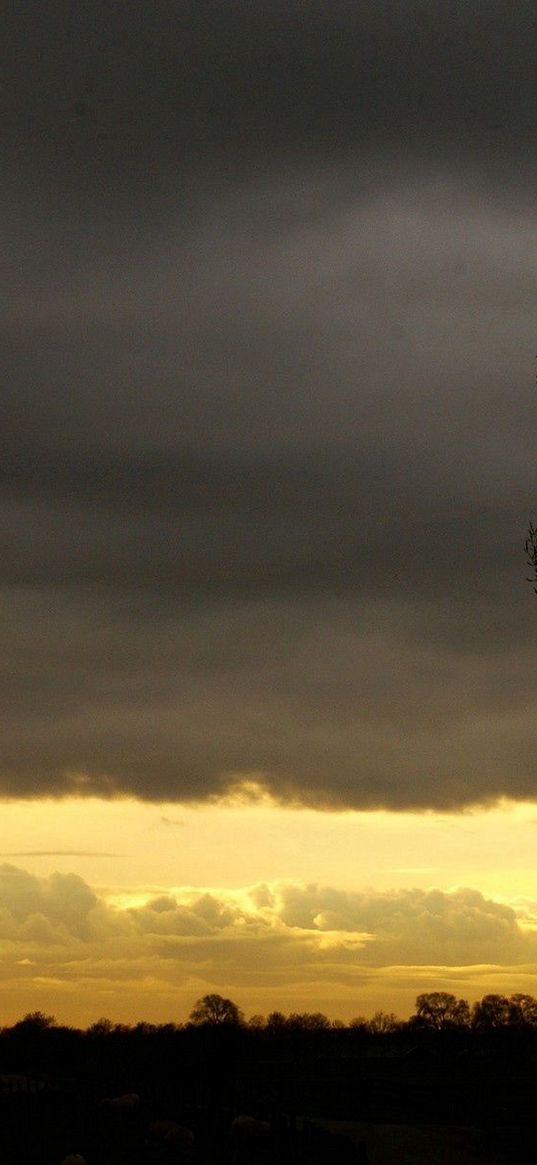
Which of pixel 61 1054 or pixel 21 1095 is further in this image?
pixel 61 1054

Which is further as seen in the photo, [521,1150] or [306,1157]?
[521,1150]

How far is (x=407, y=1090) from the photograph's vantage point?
117m

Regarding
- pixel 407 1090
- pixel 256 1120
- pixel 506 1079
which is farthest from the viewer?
pixel 506 1079

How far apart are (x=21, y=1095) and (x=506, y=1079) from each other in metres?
77.3

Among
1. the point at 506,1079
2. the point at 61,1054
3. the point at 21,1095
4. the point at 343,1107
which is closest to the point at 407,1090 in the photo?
the point at 343,1107

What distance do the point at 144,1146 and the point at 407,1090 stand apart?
64030 millimetres

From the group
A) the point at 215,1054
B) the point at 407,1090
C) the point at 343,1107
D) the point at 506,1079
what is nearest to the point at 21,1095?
the point at 215,1054

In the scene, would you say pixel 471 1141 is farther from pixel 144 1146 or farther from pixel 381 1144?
pixel 144 1146

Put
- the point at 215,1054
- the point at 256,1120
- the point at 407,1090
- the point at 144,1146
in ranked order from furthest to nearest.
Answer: the point at 407,1090, the point at 215,1054, the point at 256,1120, the point at 144,1146

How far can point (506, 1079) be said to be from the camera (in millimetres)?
136375

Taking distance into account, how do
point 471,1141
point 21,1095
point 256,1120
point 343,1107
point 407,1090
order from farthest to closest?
point 407,1090, point 343,1107, point 471,1141, point 21,1095, point 256,1120

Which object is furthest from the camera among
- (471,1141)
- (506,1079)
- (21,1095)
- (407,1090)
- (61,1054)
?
(506,1079)

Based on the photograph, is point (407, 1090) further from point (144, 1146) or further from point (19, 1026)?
point (19, 1026)

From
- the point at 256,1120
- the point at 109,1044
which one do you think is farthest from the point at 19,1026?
the point at 256,1120
